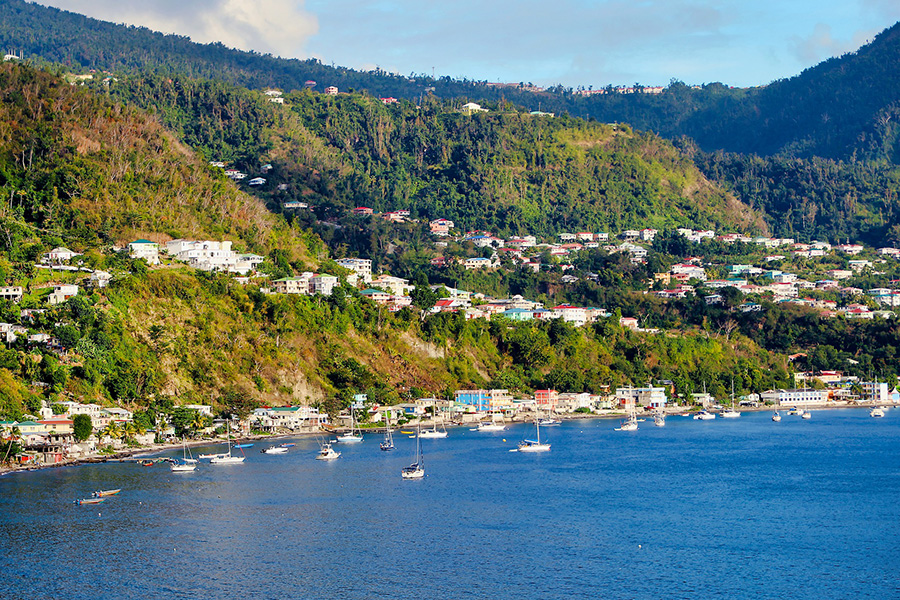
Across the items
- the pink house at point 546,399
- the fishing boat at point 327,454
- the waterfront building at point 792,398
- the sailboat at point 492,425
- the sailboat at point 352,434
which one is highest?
the fishing boat at point 327,454

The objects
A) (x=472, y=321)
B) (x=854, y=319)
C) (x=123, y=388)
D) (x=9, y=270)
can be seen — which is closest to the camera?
(x=123, y=388)

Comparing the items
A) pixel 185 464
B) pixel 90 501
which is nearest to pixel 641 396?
pixel 185 464

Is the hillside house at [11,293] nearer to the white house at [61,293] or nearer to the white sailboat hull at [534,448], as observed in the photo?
the white house at [61,293]

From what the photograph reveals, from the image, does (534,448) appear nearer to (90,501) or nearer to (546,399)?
(546,399)

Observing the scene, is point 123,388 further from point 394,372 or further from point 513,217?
point 513,217

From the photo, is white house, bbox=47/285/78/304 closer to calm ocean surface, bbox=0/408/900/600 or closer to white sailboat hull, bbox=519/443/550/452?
calm ocean surface, bbox=0/408/900/600

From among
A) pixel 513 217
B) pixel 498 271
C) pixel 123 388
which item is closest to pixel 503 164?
pixel 513 217

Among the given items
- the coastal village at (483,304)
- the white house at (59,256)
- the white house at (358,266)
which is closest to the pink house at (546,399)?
the coastal village at (483,304)
